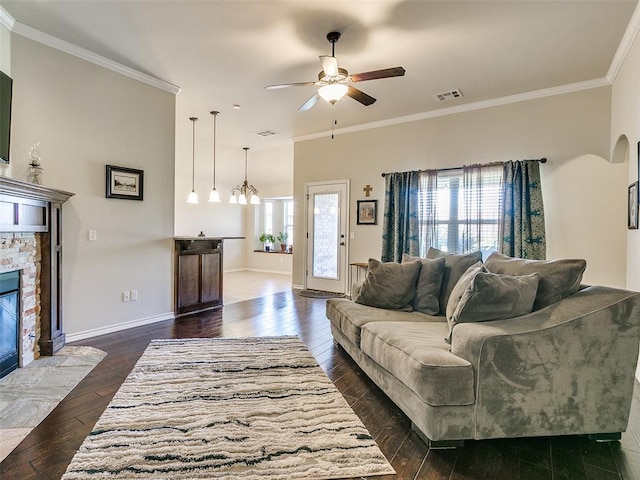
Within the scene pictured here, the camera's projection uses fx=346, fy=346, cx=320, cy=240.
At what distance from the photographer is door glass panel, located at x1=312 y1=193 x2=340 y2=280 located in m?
6.12

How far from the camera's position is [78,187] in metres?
3.45

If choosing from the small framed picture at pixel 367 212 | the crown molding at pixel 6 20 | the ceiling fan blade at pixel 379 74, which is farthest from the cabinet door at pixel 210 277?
the ceiling fan blade at pixel 379 74

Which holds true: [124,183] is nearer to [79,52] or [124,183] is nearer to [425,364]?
[79,52]

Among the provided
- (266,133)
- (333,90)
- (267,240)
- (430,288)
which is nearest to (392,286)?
(430,288)

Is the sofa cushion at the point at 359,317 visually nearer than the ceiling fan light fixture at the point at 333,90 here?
Yes

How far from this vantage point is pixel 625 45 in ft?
10.3

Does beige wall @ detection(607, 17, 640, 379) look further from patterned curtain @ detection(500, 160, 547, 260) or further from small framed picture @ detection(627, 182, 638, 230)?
patterned curtain @ detection(500, 160, 547, 260)

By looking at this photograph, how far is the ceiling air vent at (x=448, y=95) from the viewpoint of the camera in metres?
4.34

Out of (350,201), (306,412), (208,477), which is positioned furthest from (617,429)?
(350,201)

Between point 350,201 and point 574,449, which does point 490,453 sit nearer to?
point 574,449

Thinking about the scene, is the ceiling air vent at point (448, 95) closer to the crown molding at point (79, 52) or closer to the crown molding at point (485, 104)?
the crown molding at point (485, 104)

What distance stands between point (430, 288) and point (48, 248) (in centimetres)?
335

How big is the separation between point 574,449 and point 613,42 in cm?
349

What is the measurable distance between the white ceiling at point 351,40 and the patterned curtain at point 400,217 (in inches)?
46.8
